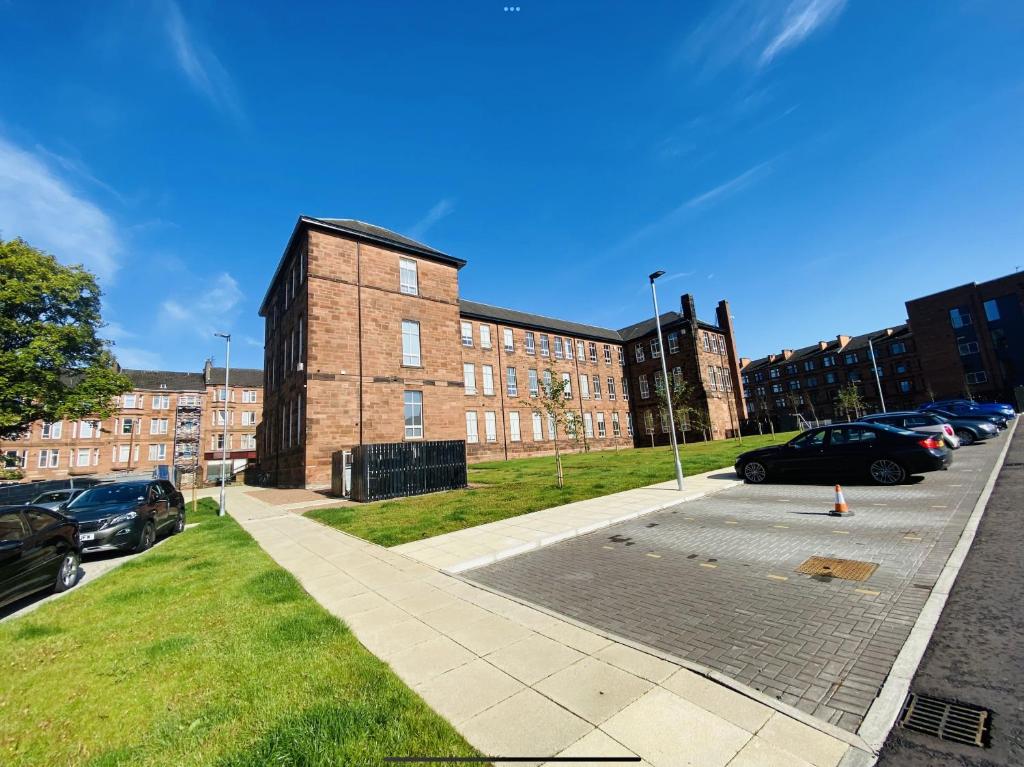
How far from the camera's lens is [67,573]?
7484 millimetres

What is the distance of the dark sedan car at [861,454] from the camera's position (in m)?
11.0

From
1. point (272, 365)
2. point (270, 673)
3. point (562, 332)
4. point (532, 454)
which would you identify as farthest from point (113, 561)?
point (562, 332)

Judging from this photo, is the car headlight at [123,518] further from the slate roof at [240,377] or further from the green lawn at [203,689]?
the slate roof at [240,377]

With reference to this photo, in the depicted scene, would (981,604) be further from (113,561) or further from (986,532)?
(113,561)

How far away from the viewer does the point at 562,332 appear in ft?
145

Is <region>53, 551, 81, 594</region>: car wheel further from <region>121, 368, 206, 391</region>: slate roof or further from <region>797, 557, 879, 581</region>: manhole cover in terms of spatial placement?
<region>121, 368, 206, 391</region>: slate roof

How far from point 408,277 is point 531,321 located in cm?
1897

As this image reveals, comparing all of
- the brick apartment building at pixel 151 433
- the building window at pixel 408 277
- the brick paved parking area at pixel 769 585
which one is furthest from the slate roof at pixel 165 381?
the brick paved parking area at pixel 769 585

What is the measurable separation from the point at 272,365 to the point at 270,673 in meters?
32.7

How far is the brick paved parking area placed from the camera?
11.1ft

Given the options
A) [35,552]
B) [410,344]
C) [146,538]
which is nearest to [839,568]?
[35,552]

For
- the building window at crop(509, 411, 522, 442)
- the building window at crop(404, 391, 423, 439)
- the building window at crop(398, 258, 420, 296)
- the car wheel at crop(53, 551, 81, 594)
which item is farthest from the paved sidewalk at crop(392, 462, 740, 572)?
the building window at crop(509, 411, 522, 442)

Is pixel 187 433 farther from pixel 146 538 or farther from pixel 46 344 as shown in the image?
pixel 146 538

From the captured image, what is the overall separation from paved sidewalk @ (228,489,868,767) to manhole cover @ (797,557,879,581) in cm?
330
